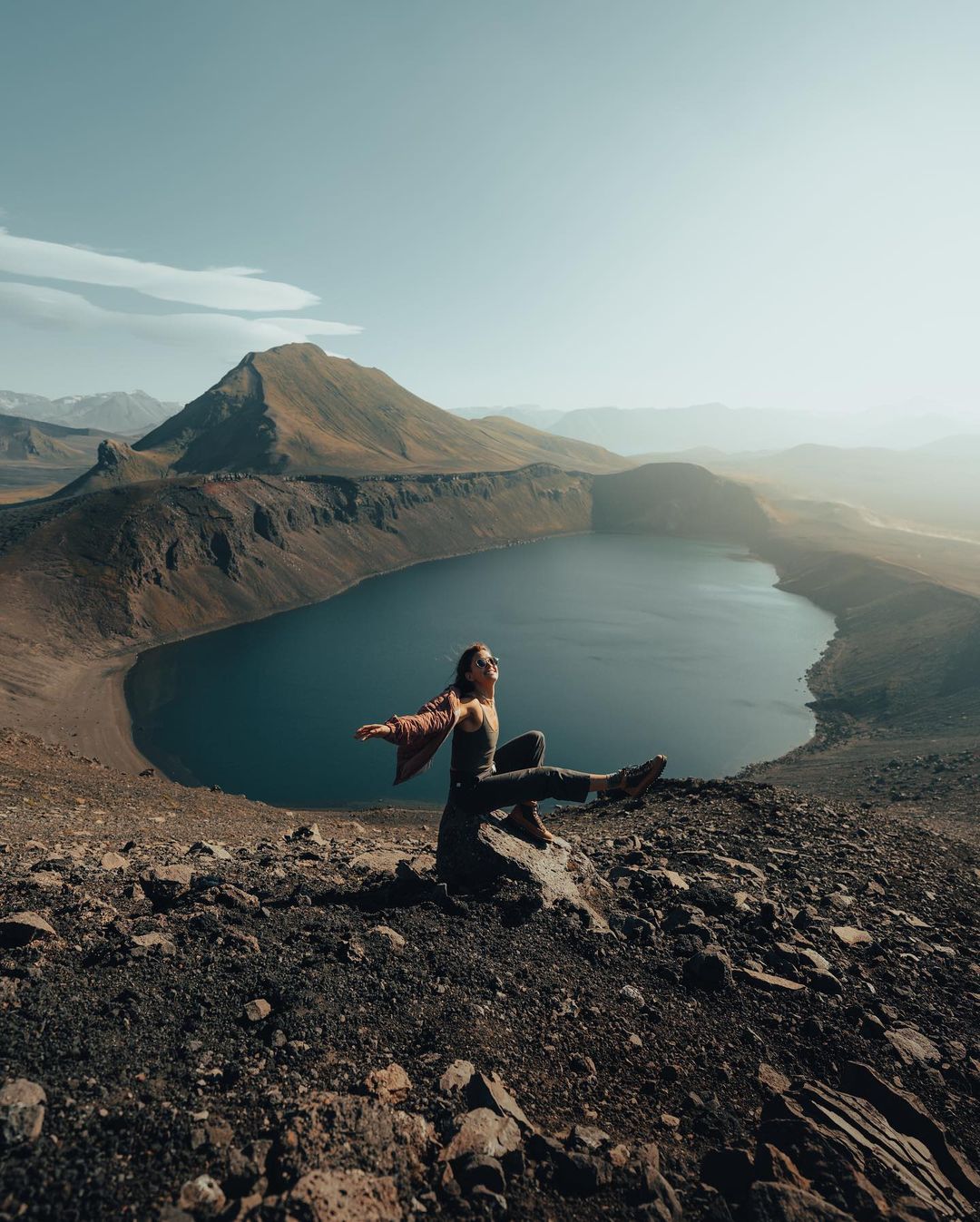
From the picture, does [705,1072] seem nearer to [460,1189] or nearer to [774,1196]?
[774,1196]

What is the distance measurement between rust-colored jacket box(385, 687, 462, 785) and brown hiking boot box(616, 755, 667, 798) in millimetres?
2500

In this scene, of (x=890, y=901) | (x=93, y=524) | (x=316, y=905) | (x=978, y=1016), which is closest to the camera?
Answer: (x=978, y=1016)

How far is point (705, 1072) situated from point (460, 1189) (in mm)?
2752

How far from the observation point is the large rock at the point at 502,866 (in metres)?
8.25

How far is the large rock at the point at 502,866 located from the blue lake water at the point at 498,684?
3344cm

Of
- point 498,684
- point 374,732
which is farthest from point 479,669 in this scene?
point 498,684

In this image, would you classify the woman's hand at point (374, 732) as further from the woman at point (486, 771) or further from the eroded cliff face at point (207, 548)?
the eroded cliff face at point (207, 548)

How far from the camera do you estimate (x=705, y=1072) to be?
554cm

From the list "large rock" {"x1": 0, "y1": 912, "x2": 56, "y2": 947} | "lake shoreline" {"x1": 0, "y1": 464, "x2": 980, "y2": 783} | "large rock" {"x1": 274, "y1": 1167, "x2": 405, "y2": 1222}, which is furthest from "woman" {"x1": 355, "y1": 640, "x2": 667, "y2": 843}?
"lake shoreline" {"x1": 0, "y1": 464, "x2": 980, "y2": 783}

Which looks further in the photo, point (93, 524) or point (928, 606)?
point (93, 524)

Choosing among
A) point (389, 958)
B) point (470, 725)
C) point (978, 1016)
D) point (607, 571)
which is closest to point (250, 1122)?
point (389, 958)

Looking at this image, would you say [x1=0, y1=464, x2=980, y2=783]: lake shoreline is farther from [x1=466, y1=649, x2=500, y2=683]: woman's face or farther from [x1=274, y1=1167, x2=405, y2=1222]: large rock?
[x1=274, y1=1167, x2=405, y2=1222]: large rock

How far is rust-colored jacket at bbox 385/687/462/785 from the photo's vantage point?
686 centimetres

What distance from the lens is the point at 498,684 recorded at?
65.8 metres
